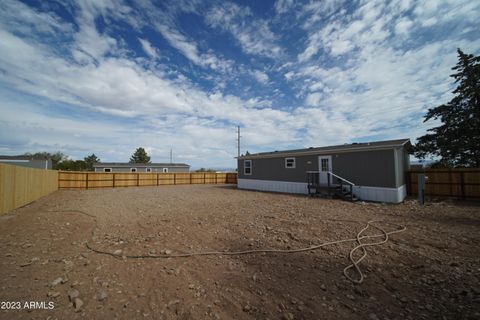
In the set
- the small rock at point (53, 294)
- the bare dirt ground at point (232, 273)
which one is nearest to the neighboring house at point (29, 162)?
the bare dirt ground at point (232, 273)

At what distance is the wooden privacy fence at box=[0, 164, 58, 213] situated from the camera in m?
6.95

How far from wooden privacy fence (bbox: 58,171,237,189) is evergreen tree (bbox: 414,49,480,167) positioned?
1951 centimetres

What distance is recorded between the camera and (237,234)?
5.30 m

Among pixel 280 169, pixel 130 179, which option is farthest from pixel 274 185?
pixel 130 179

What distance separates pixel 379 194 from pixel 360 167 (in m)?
1.63

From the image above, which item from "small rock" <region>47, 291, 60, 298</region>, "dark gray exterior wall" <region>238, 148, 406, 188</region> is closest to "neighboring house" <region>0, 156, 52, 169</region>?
"dark gray exterior wall" <region>238, 148, 406, 188</region>

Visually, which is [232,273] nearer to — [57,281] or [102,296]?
[102,296]

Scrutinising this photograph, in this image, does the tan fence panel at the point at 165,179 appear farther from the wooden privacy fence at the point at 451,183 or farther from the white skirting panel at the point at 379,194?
the wooden privacy fence at the point at 451,183

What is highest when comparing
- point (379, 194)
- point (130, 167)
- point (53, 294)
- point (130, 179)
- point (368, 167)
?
point (130, 167)

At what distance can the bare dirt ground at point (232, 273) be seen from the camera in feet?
8.31

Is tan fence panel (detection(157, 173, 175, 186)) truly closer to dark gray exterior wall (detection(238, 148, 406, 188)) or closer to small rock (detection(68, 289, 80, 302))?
dark gray exterior wall (detection(238, 148, 406, 188))

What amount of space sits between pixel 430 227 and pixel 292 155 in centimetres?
883

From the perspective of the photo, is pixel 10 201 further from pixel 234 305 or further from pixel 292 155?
pixel 292 155

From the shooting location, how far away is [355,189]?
1130 centimetres
